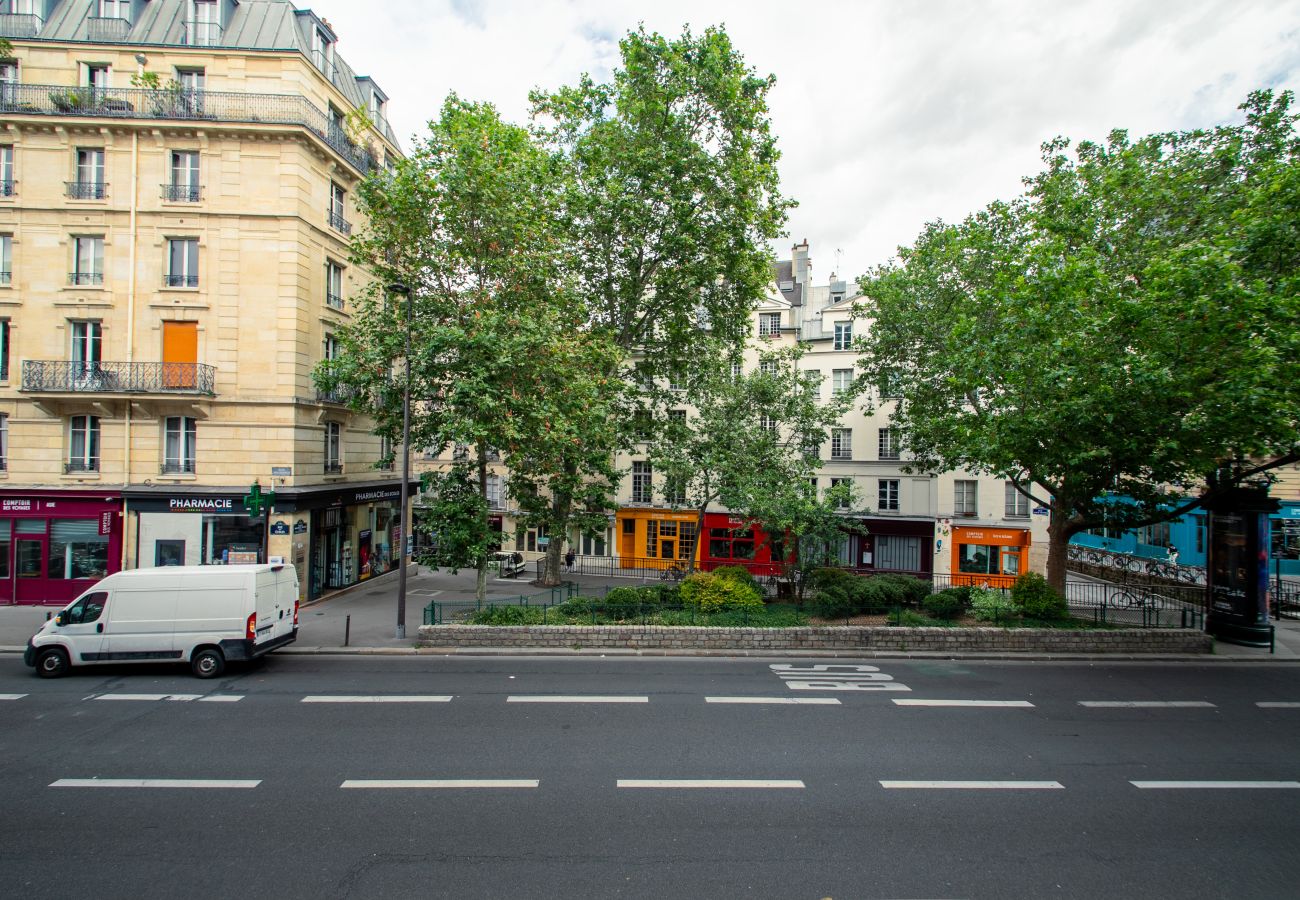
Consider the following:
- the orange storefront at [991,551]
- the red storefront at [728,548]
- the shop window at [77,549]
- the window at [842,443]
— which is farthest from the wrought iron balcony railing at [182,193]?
the orange storefront at [991,551]

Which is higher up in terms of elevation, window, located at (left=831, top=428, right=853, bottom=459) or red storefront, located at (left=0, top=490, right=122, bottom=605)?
window, located at (left=831, top=428, right=853, bottom=459)

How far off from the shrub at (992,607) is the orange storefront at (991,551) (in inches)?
429

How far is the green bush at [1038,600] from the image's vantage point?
16.7 m

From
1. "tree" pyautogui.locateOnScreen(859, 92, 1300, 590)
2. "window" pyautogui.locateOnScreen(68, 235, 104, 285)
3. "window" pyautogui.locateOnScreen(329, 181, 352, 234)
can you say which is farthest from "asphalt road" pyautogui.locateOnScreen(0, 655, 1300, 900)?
"window" pyautogui.locateOnScreen(329, 181, 352, 234)

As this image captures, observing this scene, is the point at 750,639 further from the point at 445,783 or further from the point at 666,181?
the point at 666,181

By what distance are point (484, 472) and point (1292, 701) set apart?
1845cm

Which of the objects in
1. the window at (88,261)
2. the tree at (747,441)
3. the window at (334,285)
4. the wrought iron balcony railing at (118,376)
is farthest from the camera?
the window at (334,285)

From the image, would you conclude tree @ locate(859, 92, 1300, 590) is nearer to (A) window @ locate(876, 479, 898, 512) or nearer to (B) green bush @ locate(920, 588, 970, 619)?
(B) green bush @ locate(920, 588, 970, 619)

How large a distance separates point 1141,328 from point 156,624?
870 inches

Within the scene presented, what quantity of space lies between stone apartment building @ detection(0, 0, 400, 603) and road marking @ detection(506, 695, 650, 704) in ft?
41.5

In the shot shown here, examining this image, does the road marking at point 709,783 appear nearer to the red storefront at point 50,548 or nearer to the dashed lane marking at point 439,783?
the dashed lane marking at point 439,783

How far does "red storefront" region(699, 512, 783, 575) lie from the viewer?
30.6m

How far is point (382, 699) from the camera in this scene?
11.8m

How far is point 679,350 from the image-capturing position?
24125mm
